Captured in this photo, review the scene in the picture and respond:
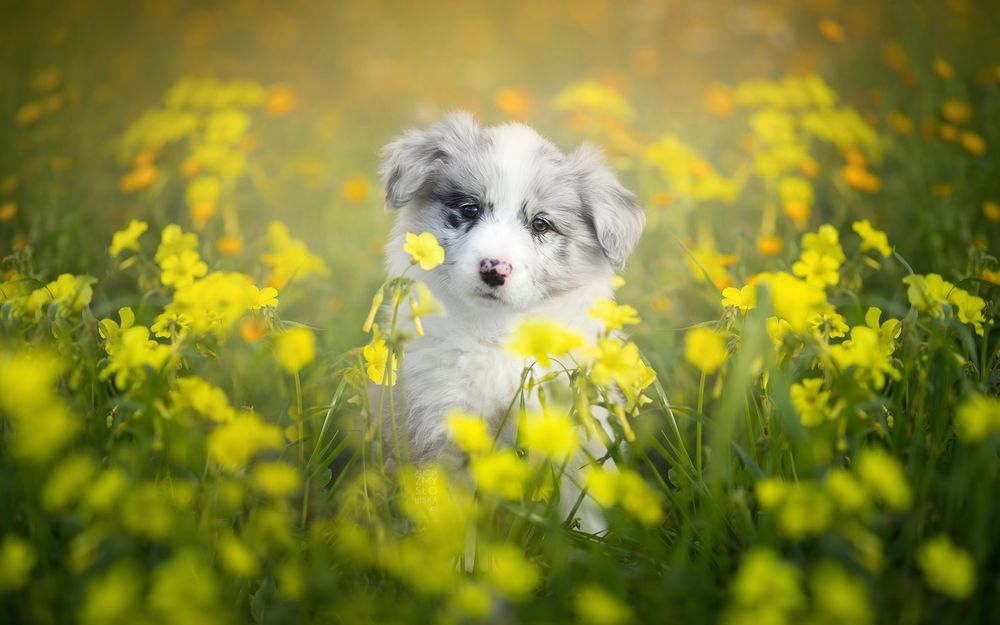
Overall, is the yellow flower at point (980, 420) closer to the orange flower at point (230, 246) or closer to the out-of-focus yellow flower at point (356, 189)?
the orange flower at point (230, 246)

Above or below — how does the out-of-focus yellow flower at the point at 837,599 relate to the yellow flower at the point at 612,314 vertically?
below

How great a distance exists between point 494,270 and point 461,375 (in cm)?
36

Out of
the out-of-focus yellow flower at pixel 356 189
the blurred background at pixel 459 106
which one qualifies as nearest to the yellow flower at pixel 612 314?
the blurred background at pixel 459 106

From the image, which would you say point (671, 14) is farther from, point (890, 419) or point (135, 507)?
point (135, 507)

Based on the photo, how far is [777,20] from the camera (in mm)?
5578

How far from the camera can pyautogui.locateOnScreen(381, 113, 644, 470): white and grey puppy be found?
87.7 inches

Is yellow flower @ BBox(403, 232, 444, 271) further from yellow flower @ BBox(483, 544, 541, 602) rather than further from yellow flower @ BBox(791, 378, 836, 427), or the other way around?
yellow flower @ BBox(791, 378, 836, 427)

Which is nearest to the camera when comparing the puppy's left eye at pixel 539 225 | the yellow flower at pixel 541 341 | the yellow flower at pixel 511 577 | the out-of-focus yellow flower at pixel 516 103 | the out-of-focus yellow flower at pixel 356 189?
the yellow flower at pixel 511 577

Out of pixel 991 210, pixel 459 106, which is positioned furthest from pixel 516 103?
pixel 991 210

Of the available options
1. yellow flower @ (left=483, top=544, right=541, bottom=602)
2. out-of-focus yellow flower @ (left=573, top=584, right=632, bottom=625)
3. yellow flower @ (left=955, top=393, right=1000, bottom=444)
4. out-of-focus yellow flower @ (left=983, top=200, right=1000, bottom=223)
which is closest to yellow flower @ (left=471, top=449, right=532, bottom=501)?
yellow flower @ (left=483, top=544, right=541, bottom=602)

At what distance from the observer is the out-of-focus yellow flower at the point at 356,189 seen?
398cm

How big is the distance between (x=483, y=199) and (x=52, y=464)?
1.40 metres

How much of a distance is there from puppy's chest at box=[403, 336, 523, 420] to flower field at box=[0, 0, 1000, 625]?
0.26ft

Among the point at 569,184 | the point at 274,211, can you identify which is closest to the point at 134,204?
the point at 274,211
